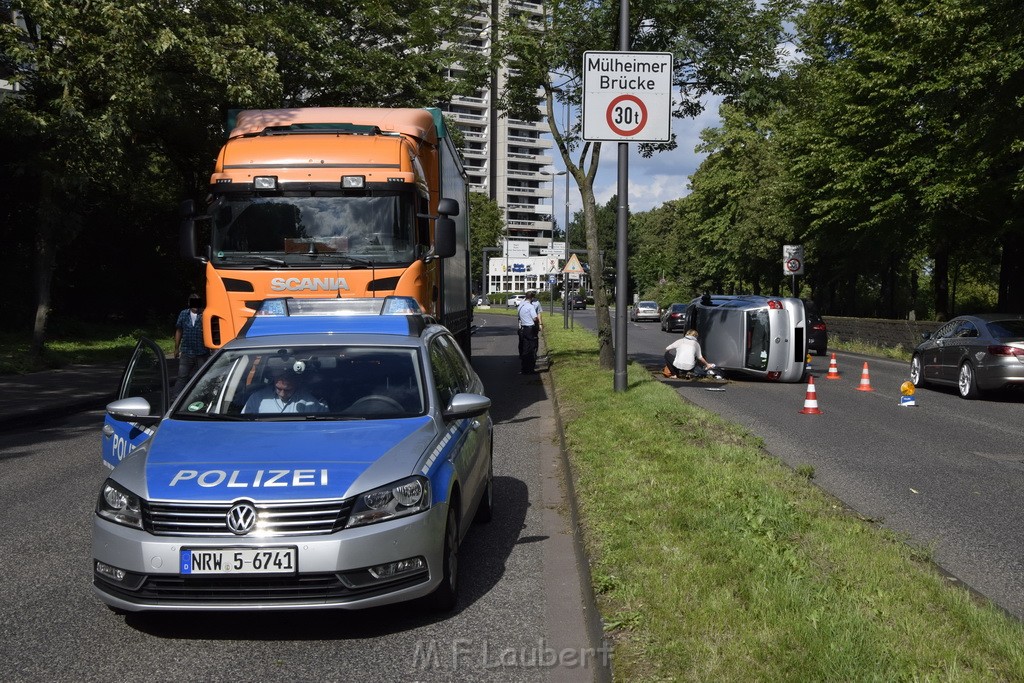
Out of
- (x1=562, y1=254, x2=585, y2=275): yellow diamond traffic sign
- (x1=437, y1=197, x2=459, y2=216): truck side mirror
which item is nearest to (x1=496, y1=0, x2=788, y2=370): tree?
(x1=437, y1=197, x2=459, y2=216): truck side mirror

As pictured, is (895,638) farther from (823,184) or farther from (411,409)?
(823,184)

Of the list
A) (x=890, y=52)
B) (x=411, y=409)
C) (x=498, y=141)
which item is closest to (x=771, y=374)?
(x=890, y=52)

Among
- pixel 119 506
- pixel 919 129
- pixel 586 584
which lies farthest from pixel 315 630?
pixel 919 129

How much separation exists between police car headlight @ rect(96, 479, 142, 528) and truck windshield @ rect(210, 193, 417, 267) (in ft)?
21.3

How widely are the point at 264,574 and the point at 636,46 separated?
16.6 meters

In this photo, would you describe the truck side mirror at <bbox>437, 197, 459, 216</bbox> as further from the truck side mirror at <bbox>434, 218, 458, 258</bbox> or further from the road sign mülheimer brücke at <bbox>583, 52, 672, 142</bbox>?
the road sign mülheimer brücke at <bbox>583, 52, 672, 142</bbox>

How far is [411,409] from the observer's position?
6215mm

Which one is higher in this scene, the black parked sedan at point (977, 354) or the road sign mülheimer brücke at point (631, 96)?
the road sign mülheimer brücke at point (631, 96)

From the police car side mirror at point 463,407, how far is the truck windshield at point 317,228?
5.49 metres

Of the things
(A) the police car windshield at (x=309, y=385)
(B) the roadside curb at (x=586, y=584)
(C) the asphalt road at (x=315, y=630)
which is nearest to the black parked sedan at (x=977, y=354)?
(B) the roadside curb at (x=586, y=584)

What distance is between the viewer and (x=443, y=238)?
1166 centimetres

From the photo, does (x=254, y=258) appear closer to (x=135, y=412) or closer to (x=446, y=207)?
(x=446, y=207)

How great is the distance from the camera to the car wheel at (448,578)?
214 inches

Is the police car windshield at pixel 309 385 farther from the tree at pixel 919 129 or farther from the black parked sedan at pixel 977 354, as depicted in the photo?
the tree at pixel 919 129
